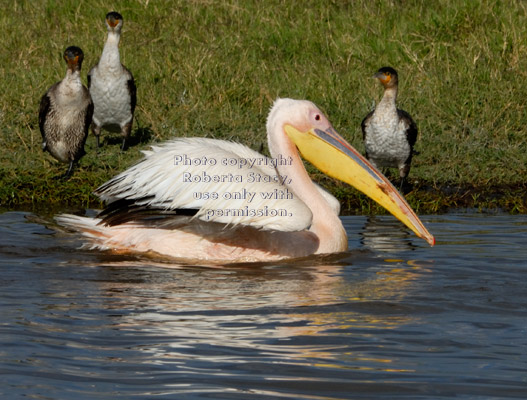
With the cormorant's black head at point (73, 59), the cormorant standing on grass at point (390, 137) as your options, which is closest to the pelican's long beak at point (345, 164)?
the cormorant standing on grass at point (390, 137)

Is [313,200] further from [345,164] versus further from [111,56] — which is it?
[111,56]

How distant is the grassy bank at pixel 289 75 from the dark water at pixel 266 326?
200cm

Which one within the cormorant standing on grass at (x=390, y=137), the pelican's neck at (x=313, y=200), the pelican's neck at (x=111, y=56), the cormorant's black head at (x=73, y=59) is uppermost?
the pelican's neck at (x=111, y=56)

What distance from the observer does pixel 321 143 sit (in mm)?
5406

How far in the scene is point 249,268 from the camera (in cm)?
505

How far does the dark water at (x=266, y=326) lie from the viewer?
10.2 ft

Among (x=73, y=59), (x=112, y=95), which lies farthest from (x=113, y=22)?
(x=73, y=59)

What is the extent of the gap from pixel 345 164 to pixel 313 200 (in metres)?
0.28

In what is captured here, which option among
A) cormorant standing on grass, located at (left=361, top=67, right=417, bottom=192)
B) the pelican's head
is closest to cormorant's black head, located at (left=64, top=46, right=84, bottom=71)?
cormorant standing on grass, located at (left=361, top=67, right=417, bottom=192)

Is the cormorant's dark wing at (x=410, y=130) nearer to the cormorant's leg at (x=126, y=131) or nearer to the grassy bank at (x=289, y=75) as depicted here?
the grassy bank at (x=289, y=75)

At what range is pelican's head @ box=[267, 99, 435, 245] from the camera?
5.36 meters

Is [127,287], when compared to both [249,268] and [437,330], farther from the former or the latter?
[437,330]

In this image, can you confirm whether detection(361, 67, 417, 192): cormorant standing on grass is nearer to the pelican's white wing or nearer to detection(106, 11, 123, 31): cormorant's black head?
detection(106, 11, 123, 31): cormorant's black head

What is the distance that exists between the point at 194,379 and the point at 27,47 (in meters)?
7.75
